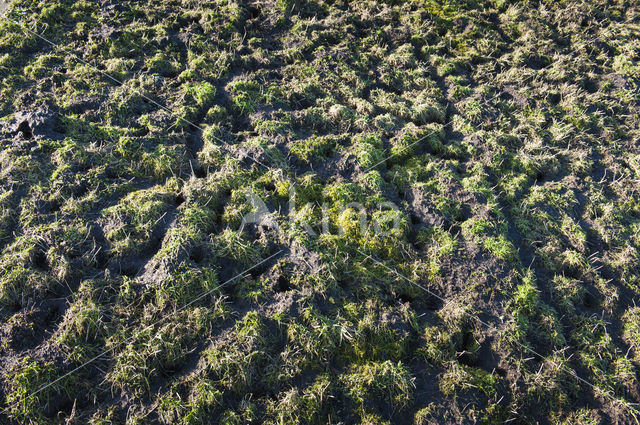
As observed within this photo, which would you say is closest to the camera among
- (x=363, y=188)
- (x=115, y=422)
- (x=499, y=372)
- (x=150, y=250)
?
(x=115, y=422)

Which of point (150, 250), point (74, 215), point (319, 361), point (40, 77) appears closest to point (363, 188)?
point (319, 361)

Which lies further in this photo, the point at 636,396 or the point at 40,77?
the point at 40,77

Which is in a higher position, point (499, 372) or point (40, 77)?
point (40, 77)

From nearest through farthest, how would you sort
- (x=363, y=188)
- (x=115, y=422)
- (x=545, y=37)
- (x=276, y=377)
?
(x=115, y=422), (x=276, y=377), (x=363, y=188), (x=545, y=37)

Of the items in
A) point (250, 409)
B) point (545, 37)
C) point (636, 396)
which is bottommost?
point (636, 396)

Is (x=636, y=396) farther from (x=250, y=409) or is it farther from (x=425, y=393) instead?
(x=250, y=409)

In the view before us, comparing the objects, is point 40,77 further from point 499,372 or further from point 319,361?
point 499,372

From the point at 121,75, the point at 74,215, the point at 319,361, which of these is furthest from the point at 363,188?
the point at 121,75
